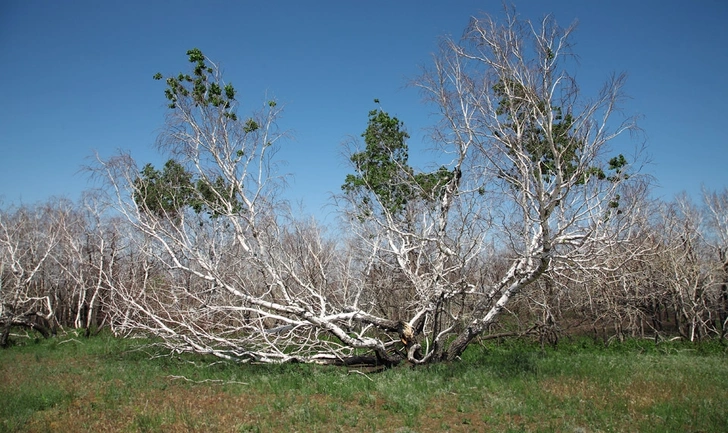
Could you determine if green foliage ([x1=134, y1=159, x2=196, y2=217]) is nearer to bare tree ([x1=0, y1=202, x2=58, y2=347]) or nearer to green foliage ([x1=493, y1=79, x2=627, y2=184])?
bare tree ([x1=0, y1=202, x2=58, y2=347])

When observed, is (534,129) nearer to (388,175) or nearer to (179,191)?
(388,175)

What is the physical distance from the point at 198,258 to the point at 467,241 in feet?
20.1

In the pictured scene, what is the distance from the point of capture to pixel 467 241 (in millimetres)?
10945

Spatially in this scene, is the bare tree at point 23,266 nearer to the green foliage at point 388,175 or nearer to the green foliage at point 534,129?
the green foliage at point 388,175

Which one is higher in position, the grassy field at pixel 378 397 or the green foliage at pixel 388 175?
the green foliage at pixel 388 175

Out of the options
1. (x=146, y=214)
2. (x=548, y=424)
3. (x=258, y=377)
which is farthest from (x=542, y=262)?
(x=146, y=214)

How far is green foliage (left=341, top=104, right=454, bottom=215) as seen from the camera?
466 inches

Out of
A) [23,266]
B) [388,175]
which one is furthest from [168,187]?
[23,266]

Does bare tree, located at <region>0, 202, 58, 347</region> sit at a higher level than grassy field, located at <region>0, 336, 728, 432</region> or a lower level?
higher

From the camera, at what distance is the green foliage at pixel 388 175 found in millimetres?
11836

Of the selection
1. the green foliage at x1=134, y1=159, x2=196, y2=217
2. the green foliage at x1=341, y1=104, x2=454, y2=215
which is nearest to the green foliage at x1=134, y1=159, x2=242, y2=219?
the green foliage at x1=134, y1=159, x2=196, y2=217

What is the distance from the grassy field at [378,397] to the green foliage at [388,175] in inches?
169

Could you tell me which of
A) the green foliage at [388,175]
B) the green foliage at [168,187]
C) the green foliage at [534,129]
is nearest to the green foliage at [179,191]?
the green foliage at [168,187]

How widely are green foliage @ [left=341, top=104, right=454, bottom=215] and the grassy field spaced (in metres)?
4.30
